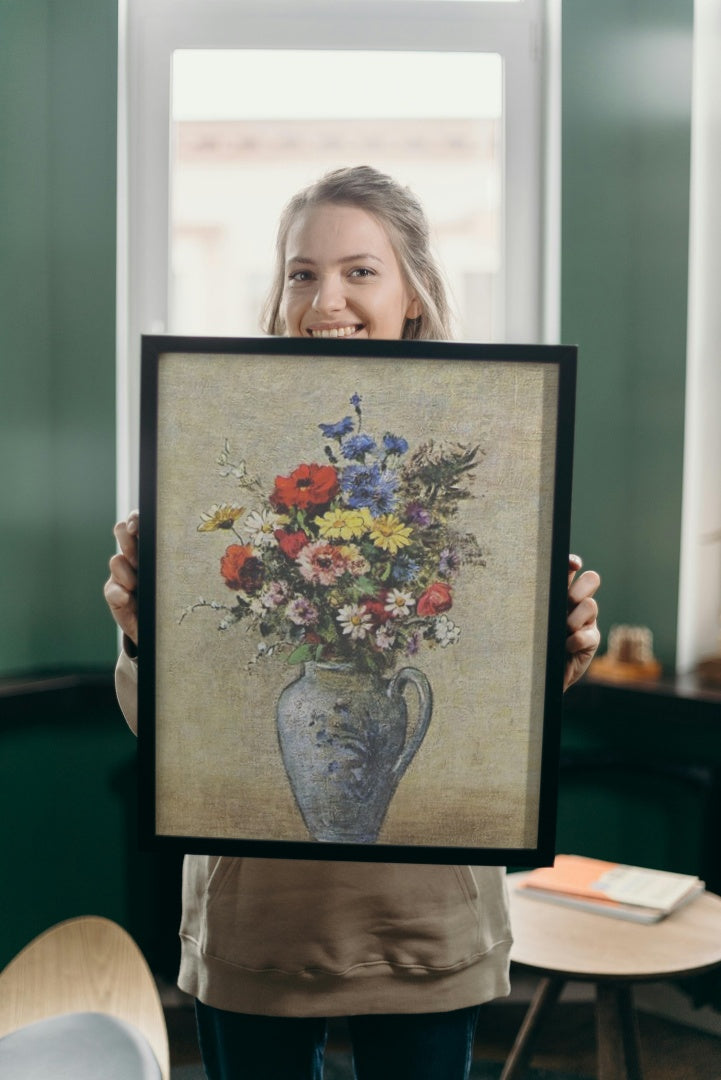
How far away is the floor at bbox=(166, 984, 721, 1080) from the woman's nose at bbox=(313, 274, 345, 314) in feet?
6.62

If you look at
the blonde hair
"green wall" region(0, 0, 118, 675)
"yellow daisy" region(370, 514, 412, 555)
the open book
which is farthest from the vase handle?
"green wall" region(0, 0, 118, 675)

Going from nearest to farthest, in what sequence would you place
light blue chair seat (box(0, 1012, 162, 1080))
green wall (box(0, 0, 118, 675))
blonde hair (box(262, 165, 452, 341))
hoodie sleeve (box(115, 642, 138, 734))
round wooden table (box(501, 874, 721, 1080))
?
1. light blue chair seat (box(0, 1012, 162, 1080))
2. hoodie sleeve (box(115, 642, 138, 734))
3. blonde hair (box(262, 165, 452, 341))
4. round wooden table (box(501, 874, 721, 1080))
5. green wall (box(0, 0, 118, 675))

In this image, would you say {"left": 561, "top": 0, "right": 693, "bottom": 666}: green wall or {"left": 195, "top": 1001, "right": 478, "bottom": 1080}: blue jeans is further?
{"left": 561, "top": 0, "right": 693, "bottom": 666}: green wall

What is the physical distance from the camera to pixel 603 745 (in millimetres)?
2676

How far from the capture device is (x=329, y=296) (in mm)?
1154

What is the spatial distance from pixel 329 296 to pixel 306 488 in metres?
0.27

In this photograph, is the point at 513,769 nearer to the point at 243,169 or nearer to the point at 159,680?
the point at 159,680

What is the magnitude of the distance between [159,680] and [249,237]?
77.6 inches

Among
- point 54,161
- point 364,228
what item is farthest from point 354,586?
point 54,161

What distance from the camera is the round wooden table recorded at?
1712 mm

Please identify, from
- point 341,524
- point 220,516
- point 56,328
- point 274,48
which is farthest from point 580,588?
point 274,48

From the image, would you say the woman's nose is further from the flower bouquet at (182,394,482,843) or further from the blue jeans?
the blue jeans

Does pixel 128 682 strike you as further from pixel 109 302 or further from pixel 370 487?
pixel 109 302

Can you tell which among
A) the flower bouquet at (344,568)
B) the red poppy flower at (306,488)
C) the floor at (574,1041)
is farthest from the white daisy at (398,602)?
the floor at (574,1041)
